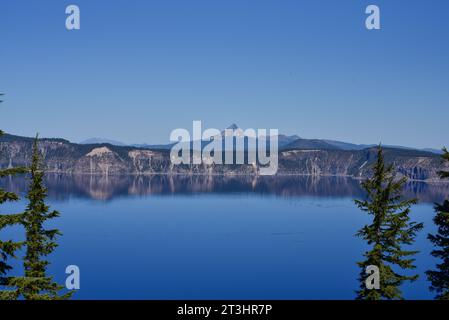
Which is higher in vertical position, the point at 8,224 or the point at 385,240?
the point at 8,224

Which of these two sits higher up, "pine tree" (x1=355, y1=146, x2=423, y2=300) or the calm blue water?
"pine tree" (x1=355, y1=146, x2=423, y2=300)

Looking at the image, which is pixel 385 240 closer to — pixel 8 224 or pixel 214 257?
pixel 8 224

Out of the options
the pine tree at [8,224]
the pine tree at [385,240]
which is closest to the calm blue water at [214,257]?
the pine tree at [385,240]

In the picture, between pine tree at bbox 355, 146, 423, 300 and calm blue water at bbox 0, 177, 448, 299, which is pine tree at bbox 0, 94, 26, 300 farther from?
calm blue water at bbox 0, 177, 448, 299

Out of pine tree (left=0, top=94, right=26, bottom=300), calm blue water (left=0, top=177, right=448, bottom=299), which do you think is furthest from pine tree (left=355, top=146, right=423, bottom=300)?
calm blue water (left=0, top=177, right=448, bottom=299)

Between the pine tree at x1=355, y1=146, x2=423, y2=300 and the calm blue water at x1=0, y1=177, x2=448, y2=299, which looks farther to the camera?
the calm blue water at x1=0, y1=177, x2=448, y2=299

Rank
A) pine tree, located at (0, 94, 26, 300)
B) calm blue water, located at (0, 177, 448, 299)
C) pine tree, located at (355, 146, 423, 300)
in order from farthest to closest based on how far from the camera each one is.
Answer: calm blue water, located at (0, 177, 448, 299) → pine tree, located at (355, 146, 423, 300) → pine tree, located at (0, 94, 26, 300)

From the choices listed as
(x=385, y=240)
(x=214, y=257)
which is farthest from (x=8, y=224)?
(x=214, y=257)

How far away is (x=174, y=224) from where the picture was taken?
167m

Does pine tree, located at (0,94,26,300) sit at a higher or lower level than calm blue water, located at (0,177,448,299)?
higher

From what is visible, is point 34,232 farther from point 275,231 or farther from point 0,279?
point 275,231

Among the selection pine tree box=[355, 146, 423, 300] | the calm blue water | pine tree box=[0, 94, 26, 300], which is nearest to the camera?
pine tree box=[0, 94, 26, 300]
